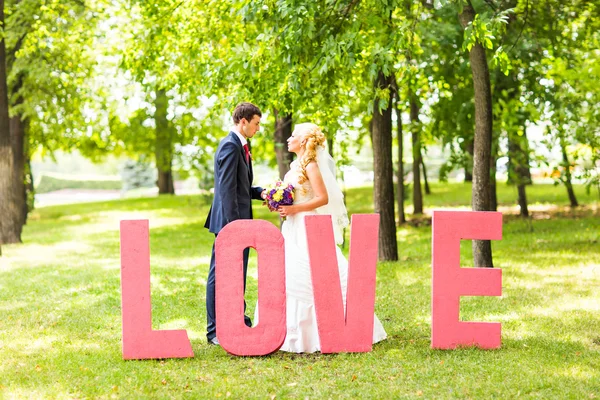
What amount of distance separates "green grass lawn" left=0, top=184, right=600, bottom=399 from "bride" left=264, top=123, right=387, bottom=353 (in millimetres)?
262

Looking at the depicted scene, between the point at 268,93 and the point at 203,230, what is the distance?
35.4 ft

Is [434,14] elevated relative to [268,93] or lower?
elevated

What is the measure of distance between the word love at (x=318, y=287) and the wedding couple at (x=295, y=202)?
1.04 ft

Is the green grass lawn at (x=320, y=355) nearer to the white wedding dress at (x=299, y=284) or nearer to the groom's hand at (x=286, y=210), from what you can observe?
the white wedding dress at (x=299, y=284)

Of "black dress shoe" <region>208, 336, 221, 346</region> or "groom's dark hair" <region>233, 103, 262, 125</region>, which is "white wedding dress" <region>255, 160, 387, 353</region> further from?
"groom's dark hair" <region>233, 103, 262, 125</region>

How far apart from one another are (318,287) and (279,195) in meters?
0.95

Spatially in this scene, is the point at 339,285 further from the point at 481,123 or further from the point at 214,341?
the point at 481,123

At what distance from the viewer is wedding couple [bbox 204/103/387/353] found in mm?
7219

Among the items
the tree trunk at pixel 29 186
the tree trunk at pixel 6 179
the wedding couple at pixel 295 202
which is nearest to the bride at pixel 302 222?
the wedding couple at pixel 295 202

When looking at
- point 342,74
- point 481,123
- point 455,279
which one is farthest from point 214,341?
point 342,74

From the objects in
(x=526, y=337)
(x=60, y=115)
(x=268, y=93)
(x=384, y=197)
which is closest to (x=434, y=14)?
(x=384, y=197)

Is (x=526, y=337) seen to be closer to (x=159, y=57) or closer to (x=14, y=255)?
(x=159, y=57)

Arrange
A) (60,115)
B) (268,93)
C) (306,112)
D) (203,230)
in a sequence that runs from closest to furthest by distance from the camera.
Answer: (268,93) → (306,112) → (203,230) → (60,115)

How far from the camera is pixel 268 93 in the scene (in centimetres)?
1134
